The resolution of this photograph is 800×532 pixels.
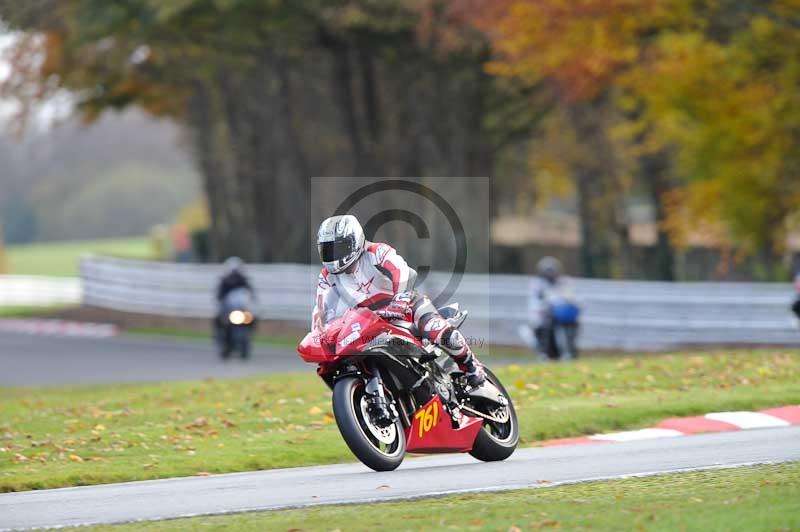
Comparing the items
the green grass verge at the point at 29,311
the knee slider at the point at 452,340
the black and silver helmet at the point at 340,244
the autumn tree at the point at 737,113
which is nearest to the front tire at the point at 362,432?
the knee slider at the point at 452,340

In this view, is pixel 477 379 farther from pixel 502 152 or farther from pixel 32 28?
pixel 502 152

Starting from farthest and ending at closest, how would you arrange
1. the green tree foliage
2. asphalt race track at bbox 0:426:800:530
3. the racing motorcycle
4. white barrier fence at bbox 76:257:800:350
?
the green tree foliage → white barrier fence at bbox 76:257:800:350 → the racing motorcycle → asphalt race track at bbox 0:426:800:530

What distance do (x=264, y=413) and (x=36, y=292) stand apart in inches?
1451

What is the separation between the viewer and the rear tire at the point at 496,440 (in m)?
10.8

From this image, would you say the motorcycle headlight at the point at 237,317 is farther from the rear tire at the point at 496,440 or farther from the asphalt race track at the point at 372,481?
the rear tire at the point at 496,440

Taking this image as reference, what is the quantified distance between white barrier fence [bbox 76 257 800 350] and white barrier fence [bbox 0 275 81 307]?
13201 millimetres

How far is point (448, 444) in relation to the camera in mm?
10414

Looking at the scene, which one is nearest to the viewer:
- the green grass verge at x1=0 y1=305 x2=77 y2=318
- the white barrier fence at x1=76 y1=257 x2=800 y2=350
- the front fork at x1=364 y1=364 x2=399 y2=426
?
the front fork at x1=364 y1=364 x2=399 y2=426

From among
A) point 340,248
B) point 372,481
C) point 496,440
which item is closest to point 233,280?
point 496,440

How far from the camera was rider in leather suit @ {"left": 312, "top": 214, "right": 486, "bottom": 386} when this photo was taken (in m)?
10.0

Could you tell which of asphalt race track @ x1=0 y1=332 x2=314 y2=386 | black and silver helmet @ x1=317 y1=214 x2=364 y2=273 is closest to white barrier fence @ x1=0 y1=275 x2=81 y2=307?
asphalt race track @ x1=0 y1=332 x2=314 y2=386

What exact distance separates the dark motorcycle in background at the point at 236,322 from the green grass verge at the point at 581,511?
17003mm

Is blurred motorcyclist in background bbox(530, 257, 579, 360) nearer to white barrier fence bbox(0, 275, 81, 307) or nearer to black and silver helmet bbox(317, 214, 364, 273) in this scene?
black and silver helmet bbox(317, 214, 364, 273)

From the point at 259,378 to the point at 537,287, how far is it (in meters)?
5.25
